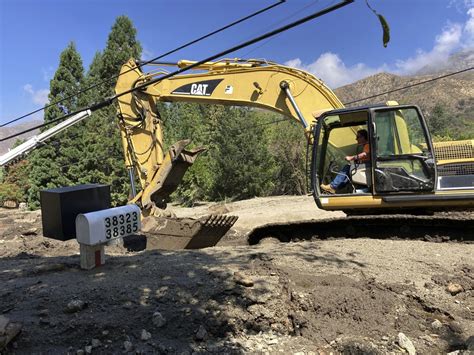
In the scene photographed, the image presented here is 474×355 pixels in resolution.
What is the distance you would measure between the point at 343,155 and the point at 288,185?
59.6 ft

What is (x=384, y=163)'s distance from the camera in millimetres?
6691

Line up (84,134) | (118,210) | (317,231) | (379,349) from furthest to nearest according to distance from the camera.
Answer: (84,134) → (317,231) → (118,210) → (379,349)

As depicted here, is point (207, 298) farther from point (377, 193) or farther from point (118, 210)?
point (377, 193)

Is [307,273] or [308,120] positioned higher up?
[308,120]

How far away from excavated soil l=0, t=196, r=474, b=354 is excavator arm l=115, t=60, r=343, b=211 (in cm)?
332

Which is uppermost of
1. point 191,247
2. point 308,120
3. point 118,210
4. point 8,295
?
point 308,120

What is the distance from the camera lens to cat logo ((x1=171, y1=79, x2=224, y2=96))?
30.9 feet

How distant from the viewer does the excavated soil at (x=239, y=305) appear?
10.9 feet

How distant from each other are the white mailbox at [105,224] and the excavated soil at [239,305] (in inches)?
14.0

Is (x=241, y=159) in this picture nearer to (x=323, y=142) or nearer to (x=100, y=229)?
(x=323, y=142)

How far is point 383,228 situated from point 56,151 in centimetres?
2763

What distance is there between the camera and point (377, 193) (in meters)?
6.75

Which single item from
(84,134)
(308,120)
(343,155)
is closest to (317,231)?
(343,155)

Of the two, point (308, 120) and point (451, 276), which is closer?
point (451, 276)
